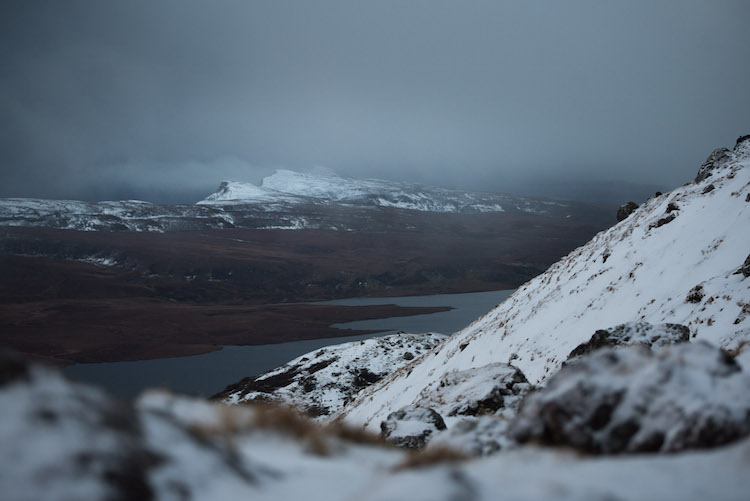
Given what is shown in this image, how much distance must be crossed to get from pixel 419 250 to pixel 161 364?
115m

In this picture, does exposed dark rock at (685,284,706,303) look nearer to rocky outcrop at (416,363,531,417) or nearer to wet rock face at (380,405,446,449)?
rocky outcrop at (416,363,531,417)

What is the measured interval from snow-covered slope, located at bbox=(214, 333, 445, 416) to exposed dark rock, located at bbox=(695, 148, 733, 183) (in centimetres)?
2225

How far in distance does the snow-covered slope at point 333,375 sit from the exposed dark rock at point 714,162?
22.3m

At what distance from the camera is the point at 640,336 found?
30.2 feet

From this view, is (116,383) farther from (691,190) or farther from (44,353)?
(691,190)

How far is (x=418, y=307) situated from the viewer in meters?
106

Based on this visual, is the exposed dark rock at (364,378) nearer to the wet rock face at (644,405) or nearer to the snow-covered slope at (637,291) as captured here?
the snow-covered slope at (637,291)

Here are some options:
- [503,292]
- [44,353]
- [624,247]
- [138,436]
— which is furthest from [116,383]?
[503,292]

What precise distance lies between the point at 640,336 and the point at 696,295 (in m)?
4.21

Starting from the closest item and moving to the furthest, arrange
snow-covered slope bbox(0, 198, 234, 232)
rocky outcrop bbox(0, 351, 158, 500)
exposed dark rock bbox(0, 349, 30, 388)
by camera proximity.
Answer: rocky outcrop bbox(0, 351, 158, 500), exposed dark rock bbox(0, 349, 30, 388), snow-covered slope bbox(0, 198, 234, 232)

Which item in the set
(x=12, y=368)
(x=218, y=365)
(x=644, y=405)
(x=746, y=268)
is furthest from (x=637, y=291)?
(x=218, y=365)

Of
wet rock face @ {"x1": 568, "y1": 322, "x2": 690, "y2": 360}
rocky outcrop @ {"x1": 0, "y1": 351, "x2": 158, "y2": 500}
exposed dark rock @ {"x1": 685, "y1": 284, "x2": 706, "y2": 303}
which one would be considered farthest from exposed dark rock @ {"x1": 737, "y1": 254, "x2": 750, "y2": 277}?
rocky outcrop @ {"x1": 0, "y1": 351, "x2": 158, "y2": 500}

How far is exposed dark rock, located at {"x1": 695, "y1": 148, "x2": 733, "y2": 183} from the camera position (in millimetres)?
19750

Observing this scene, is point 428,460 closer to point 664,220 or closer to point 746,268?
point 746,268
